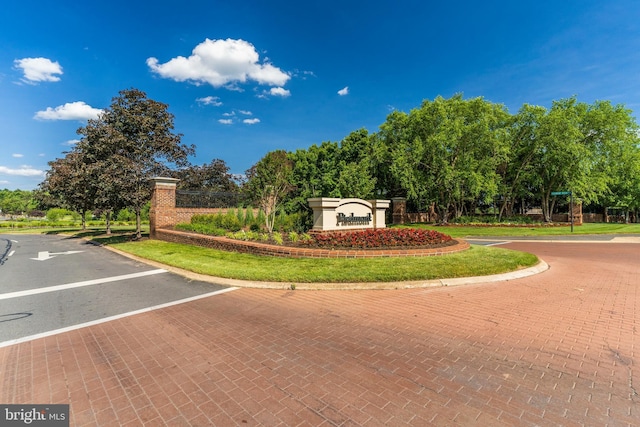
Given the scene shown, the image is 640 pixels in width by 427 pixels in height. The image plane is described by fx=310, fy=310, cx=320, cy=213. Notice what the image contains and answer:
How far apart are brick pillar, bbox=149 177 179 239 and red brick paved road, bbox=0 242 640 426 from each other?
1281 cm

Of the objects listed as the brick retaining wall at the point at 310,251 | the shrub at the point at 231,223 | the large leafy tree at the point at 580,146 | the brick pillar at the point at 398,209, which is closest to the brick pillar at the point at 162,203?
the shrub at the point at 231,223

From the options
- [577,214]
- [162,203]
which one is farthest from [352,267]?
[577,214]

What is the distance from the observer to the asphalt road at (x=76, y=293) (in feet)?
16.1

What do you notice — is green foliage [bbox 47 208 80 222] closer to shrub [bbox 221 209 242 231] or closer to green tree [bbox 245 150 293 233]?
shrub [bbox 221 209 242 231]

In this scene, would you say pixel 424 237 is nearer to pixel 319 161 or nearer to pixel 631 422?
pixel 631 422

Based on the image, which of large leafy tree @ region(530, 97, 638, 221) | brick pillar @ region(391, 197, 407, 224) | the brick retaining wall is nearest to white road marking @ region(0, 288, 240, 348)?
the brick retaining wall

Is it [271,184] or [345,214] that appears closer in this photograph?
[345,214]

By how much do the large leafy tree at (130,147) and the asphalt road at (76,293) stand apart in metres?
5.91

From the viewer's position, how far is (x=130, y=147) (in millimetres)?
16766

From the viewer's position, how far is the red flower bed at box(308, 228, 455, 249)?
9719mm

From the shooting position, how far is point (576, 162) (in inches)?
992

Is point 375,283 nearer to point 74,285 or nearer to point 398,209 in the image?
point 74,285

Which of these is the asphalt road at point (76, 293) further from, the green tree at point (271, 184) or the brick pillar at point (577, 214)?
the brick pillar at point (577, 214)

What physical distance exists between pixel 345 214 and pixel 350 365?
9.81m
